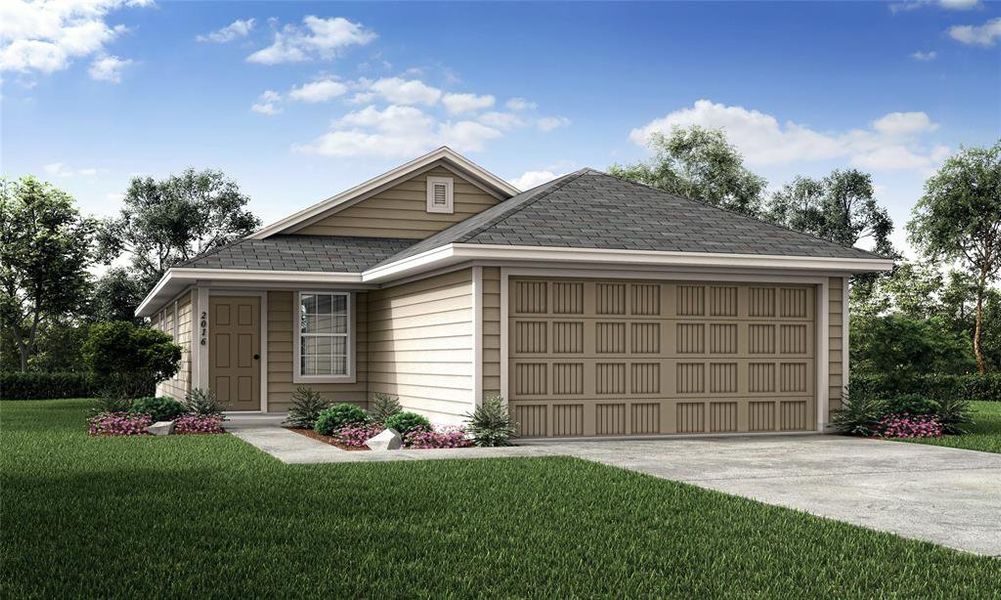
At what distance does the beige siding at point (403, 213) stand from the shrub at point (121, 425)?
5293mm

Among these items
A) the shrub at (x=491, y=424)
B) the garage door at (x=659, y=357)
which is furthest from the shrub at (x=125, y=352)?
the garage door at (x=659, y=357)

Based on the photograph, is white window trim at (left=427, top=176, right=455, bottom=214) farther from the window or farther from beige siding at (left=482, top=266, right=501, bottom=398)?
beige siding at (left=482, top=266, right=501, bottom=398)

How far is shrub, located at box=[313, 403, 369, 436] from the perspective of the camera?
15164mm

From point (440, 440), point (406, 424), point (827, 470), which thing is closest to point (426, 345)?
point (406, 424)

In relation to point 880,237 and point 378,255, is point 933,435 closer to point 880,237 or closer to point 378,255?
point 378,255

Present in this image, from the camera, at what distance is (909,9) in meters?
23.8

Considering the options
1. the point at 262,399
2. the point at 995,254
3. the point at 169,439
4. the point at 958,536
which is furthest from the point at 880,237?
the point at 958,536

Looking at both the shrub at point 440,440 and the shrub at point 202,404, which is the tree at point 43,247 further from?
the shrub at point 440,440

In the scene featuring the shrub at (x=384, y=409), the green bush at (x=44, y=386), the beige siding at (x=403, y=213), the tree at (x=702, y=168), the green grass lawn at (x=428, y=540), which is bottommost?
the green bush at (x=44, y=386)

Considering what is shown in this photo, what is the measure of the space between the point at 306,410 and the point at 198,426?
1681mm

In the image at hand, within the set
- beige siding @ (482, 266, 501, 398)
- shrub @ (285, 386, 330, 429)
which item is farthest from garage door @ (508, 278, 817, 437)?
shrub @ (285, 386, 330, 429)

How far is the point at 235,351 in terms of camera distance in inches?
719

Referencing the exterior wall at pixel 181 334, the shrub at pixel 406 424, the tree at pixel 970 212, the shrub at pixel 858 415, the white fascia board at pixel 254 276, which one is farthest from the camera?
the tree at pixel 970 212

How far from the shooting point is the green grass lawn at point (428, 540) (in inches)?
225
